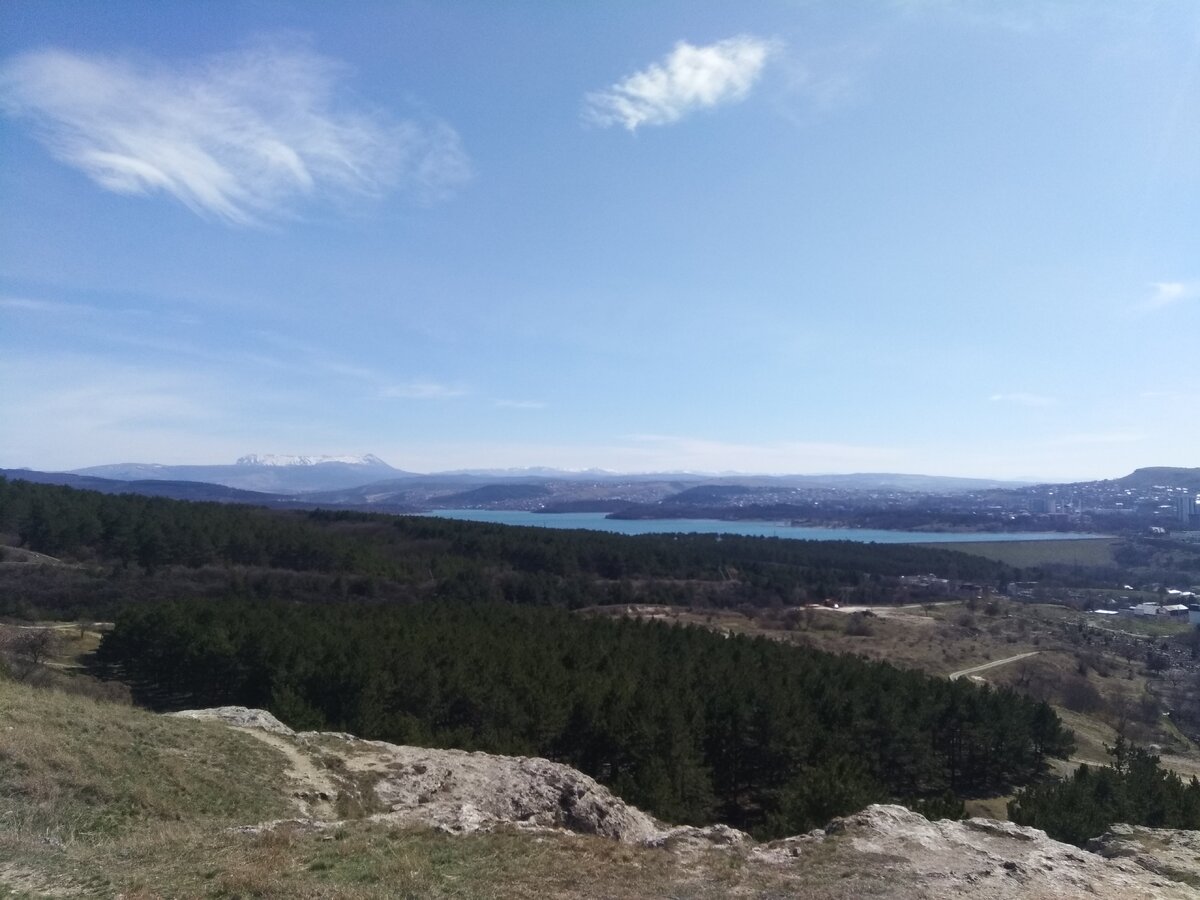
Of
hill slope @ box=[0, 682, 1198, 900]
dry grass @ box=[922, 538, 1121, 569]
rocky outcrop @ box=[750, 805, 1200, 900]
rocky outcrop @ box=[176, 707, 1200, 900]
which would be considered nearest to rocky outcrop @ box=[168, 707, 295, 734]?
rocky outcrop @ box=[176, 707, 1200, 900]

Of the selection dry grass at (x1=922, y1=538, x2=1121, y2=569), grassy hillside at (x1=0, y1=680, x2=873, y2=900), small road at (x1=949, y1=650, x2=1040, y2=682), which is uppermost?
grassy hillside at (x1=0, y1=680, x2=873, y2=900)

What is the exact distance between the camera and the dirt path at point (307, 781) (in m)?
18.9

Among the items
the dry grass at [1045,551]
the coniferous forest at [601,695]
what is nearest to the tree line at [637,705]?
the coniferous forest at [601,695]

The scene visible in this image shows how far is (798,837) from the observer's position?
57.9ft

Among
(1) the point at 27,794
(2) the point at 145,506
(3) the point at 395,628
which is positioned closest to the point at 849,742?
(3) the point at 395,628

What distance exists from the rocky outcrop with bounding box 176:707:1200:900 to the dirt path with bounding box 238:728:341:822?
57 mm

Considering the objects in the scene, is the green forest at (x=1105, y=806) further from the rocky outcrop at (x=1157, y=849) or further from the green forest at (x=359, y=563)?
the green forest at (x=359, y=563)

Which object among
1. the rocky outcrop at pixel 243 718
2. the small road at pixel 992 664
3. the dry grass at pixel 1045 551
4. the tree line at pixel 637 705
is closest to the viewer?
the rocky outcrop at pixel 243 718

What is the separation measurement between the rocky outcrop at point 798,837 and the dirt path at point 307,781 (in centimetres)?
6

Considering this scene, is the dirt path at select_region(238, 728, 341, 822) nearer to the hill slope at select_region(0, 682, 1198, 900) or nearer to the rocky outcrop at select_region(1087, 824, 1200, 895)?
the hill slope at select_region(0, 682, 1198, 900)

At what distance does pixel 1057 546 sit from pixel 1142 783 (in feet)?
624

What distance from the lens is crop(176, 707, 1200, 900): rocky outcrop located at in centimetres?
1456

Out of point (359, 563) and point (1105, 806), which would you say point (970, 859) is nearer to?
point (1105, 806)

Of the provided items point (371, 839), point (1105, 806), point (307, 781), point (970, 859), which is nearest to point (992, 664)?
point (1105, 806)
